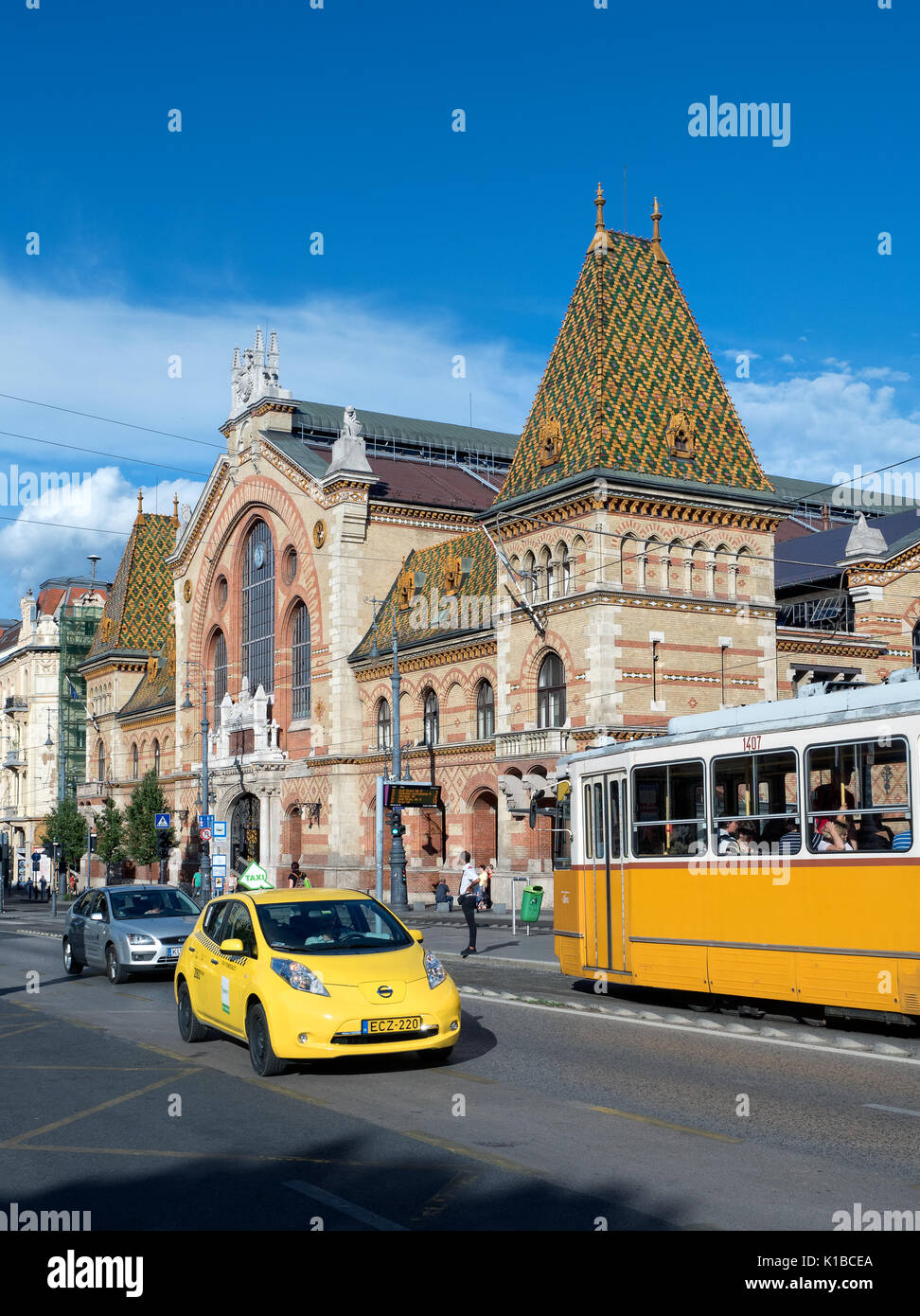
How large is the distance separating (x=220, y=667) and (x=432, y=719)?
20.0m

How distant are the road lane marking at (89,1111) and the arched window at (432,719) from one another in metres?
36.0

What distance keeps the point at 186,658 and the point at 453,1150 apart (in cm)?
6063

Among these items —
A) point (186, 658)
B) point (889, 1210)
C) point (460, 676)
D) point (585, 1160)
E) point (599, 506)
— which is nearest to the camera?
point (889, 1210)

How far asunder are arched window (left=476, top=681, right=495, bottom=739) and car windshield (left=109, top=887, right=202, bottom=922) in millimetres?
22778

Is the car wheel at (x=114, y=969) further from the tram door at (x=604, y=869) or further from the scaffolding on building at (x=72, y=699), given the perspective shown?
the scaffolding on building at (x=72, y=699)

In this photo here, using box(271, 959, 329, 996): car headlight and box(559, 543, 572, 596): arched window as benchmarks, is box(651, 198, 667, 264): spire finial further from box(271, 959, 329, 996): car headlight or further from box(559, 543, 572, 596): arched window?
box(271, 959, 329, 996): car headlight

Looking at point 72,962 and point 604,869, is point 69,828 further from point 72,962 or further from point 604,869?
point 604,869

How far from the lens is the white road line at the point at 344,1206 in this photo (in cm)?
696

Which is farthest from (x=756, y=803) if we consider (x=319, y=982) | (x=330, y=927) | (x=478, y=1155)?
(x=478, y=1155)

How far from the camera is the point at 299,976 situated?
1177 cm

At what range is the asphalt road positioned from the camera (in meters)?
7.37

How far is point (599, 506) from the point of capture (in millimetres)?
38375
